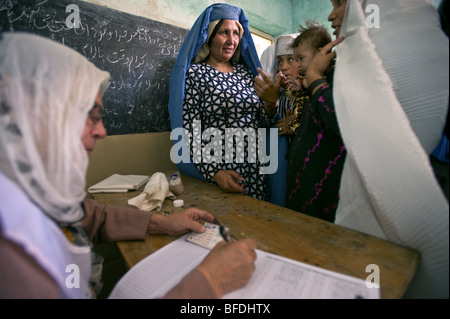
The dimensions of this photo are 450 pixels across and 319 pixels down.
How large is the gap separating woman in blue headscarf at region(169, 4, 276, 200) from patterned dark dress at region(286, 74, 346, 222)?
0.41 meters

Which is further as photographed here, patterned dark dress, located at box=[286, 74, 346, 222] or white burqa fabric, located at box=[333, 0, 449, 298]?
patterned dark dress, located at box=[286, 74, 346, 222]

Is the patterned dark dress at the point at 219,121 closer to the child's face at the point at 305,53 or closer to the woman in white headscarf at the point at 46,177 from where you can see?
the child's face at the point at 305,53

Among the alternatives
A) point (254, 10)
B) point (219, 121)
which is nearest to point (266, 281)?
point (219, 121)

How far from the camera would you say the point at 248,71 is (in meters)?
1.73

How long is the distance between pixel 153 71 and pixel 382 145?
1838 mm

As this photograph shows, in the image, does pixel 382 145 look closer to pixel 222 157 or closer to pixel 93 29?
pixel 222 157

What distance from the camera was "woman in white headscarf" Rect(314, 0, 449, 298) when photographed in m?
0.59

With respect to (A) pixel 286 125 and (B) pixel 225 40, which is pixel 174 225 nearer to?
(A) pixel 286 125

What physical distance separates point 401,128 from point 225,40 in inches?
53.0

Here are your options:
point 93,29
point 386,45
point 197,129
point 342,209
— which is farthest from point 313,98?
point 93,29

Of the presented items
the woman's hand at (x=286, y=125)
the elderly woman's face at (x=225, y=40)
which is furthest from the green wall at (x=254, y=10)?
the woman's hand at (x=286, y=125)

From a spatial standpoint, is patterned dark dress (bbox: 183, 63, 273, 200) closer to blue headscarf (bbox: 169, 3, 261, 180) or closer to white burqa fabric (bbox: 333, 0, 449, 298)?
blue headscarf (bbox: 169, 3, 261, 180)

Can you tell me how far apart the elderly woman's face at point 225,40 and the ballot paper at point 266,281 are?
4.76ft

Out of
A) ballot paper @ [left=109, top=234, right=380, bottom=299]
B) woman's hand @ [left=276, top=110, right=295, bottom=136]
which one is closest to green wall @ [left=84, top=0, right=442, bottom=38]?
woman's hand @ [left=276, top=110, right=295, bottom=136]
